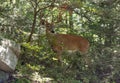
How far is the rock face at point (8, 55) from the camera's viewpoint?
507cm

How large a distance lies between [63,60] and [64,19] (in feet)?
3.03

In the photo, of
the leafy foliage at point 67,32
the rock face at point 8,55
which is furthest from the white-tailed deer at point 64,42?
the rock face at point 8,55

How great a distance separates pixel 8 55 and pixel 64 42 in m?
1.63

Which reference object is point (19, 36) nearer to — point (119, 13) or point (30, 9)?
point (30, 9)

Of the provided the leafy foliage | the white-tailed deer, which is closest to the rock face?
the leafy foliage

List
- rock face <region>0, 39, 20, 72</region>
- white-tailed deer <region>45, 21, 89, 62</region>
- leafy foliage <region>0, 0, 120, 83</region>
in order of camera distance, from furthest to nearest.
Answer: white-tailed deer <region>45, 21, 89, 62</region> < leafy foliage <region>0, 0, 120, 83</region> < rock face <region>0, 39, 20, 72</region>

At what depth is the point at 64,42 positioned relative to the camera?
648cm

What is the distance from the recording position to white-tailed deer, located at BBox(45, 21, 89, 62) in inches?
239

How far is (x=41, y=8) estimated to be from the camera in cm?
588

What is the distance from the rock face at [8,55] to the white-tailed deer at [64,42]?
0.82 meters

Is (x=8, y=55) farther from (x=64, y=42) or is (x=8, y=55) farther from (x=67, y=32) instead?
(x=67, y=32)

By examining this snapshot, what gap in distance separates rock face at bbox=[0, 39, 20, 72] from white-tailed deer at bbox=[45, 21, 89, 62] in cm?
82

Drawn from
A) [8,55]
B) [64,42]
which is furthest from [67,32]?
[8,55]

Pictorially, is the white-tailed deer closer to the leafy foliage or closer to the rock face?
the leafy foliage
